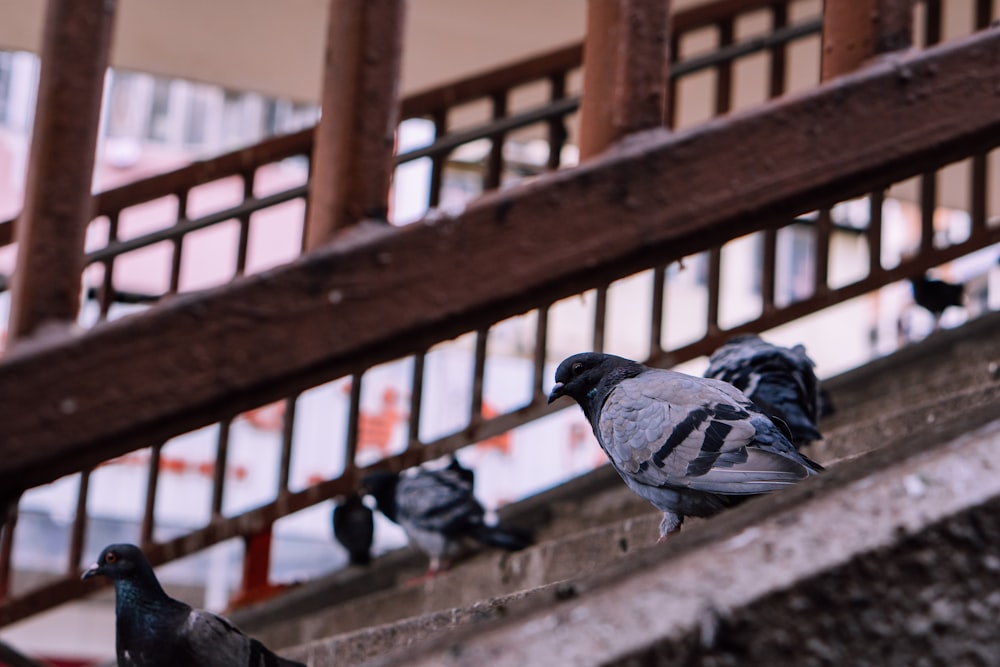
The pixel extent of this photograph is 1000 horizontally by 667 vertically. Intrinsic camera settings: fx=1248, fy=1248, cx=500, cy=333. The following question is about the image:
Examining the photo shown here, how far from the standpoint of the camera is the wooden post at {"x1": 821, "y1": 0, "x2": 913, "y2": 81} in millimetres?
1326

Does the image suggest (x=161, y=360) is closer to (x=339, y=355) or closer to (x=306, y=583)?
(x=339, y=355)

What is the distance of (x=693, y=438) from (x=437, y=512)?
2.58 m

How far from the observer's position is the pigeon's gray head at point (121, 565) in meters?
3.09

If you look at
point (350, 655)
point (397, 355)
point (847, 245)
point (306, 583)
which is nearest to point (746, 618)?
point (397, 355)

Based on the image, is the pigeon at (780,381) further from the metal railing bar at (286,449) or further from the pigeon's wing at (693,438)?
the metal railing bar at (286,449)

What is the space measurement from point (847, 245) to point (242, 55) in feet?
42.9

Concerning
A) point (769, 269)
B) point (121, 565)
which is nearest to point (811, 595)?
point (121, 565)

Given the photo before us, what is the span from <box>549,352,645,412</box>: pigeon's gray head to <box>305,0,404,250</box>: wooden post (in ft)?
5.13

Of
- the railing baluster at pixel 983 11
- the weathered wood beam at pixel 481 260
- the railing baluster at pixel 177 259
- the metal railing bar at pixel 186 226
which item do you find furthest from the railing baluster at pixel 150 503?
the railing baluster at pixel 983 11

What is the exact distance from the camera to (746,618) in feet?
3.97

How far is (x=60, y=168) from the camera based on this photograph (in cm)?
117

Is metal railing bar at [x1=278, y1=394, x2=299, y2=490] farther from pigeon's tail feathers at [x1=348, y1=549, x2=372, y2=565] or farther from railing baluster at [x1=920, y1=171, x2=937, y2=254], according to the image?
railing baluster at [x1=920, y1=171, x2=937, y2=254]

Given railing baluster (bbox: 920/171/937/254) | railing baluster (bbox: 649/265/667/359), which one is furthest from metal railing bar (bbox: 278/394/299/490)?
railing baluster (bbox: 920/171/937/254)

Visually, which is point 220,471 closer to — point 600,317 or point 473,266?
point 600,317
